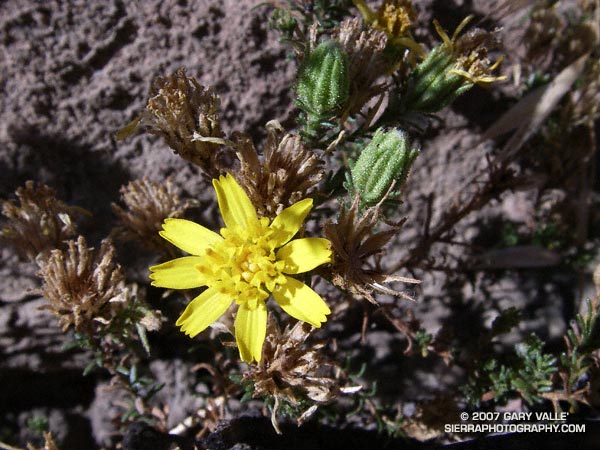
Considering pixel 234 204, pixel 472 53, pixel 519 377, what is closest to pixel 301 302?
pixel 234 204

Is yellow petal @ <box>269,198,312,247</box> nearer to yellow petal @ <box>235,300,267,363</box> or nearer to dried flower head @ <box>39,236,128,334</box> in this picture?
yellow petal @ <box>235,300,267,363</box>

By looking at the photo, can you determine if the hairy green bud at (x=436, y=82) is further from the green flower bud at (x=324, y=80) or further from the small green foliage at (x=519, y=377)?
the small green foliage at (x=519, y=377)

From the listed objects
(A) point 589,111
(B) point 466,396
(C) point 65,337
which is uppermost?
(A) point 589,111

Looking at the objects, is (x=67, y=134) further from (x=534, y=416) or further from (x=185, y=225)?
(x=534, y=416)

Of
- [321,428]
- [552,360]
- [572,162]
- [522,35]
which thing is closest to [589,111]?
[572,162]

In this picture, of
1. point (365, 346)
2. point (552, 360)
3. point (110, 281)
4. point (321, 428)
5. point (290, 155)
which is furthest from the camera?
point (365, 346)
